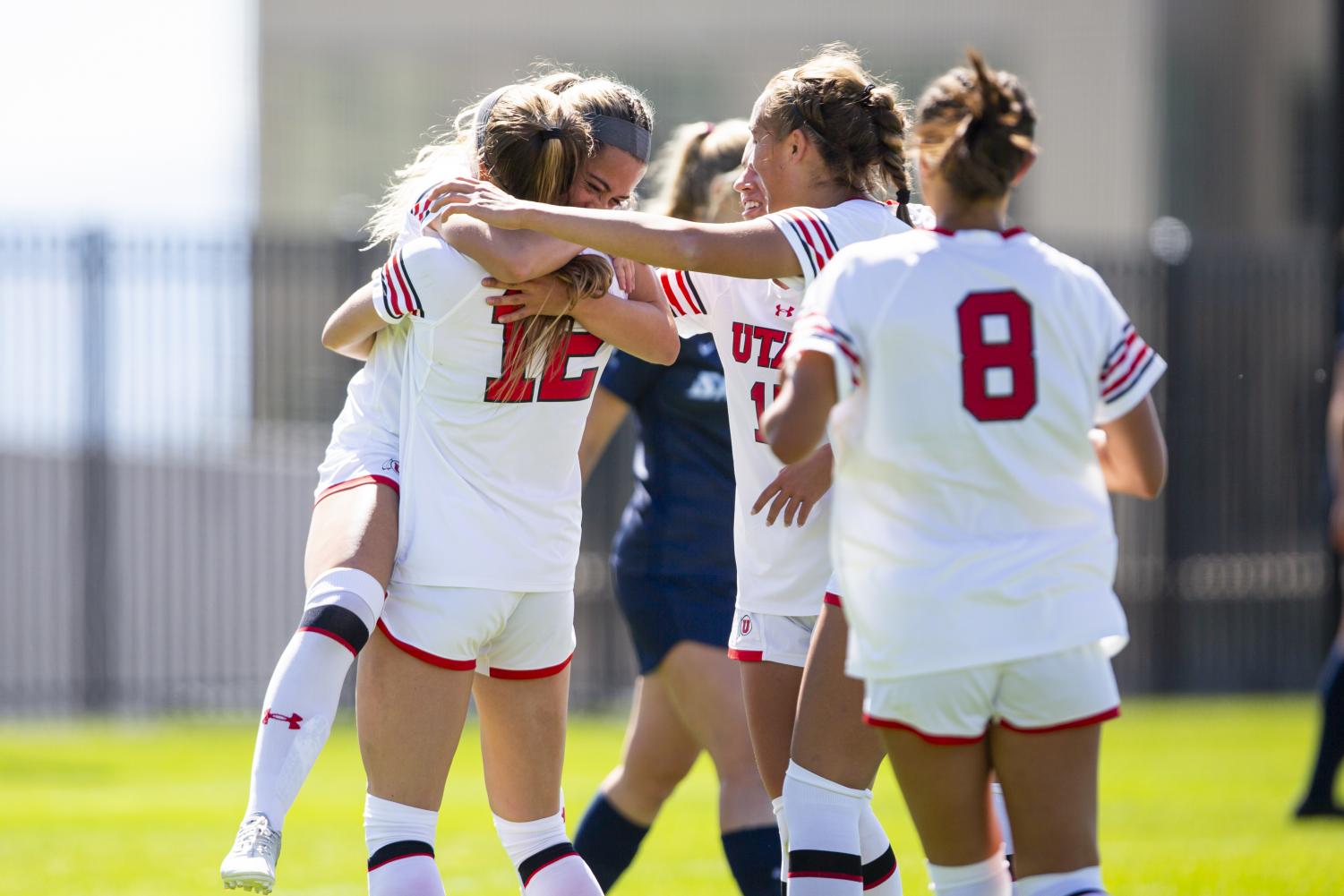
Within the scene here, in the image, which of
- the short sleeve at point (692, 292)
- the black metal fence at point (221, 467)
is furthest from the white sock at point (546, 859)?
the black metal fence at point (221, 467)

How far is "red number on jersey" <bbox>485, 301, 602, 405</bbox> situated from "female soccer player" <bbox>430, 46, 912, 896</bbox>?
0.28 ft

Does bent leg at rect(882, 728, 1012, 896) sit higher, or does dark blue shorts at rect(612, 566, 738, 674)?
dark blue shorts at rect(612, 566, 738, 674)

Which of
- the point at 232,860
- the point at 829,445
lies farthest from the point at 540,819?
the point at 829,445

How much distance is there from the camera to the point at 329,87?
19.4 m

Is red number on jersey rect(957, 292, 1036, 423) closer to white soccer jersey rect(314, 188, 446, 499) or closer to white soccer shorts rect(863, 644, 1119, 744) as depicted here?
white soccer shorts rect(863, 644, 1119, 744)

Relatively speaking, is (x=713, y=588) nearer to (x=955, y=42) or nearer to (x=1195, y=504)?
(x=1195, y=504)

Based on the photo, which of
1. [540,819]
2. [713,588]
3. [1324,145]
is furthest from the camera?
[1324,145]

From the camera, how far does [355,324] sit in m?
3.65

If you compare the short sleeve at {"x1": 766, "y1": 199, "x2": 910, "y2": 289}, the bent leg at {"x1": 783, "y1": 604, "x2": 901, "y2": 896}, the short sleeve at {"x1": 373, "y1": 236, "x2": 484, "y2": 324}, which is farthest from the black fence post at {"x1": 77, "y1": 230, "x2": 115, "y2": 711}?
the bent leg at {"x1": 783, "y1": 604, "x2": 901, "y2": 896}

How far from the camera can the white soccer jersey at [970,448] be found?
2877mm

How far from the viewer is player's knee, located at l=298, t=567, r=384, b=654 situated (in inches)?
133

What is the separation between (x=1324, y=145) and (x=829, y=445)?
1542cm

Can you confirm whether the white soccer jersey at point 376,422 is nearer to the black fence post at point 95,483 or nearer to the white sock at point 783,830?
the white sock at point 783,830

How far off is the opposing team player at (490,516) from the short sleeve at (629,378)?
1.25m
